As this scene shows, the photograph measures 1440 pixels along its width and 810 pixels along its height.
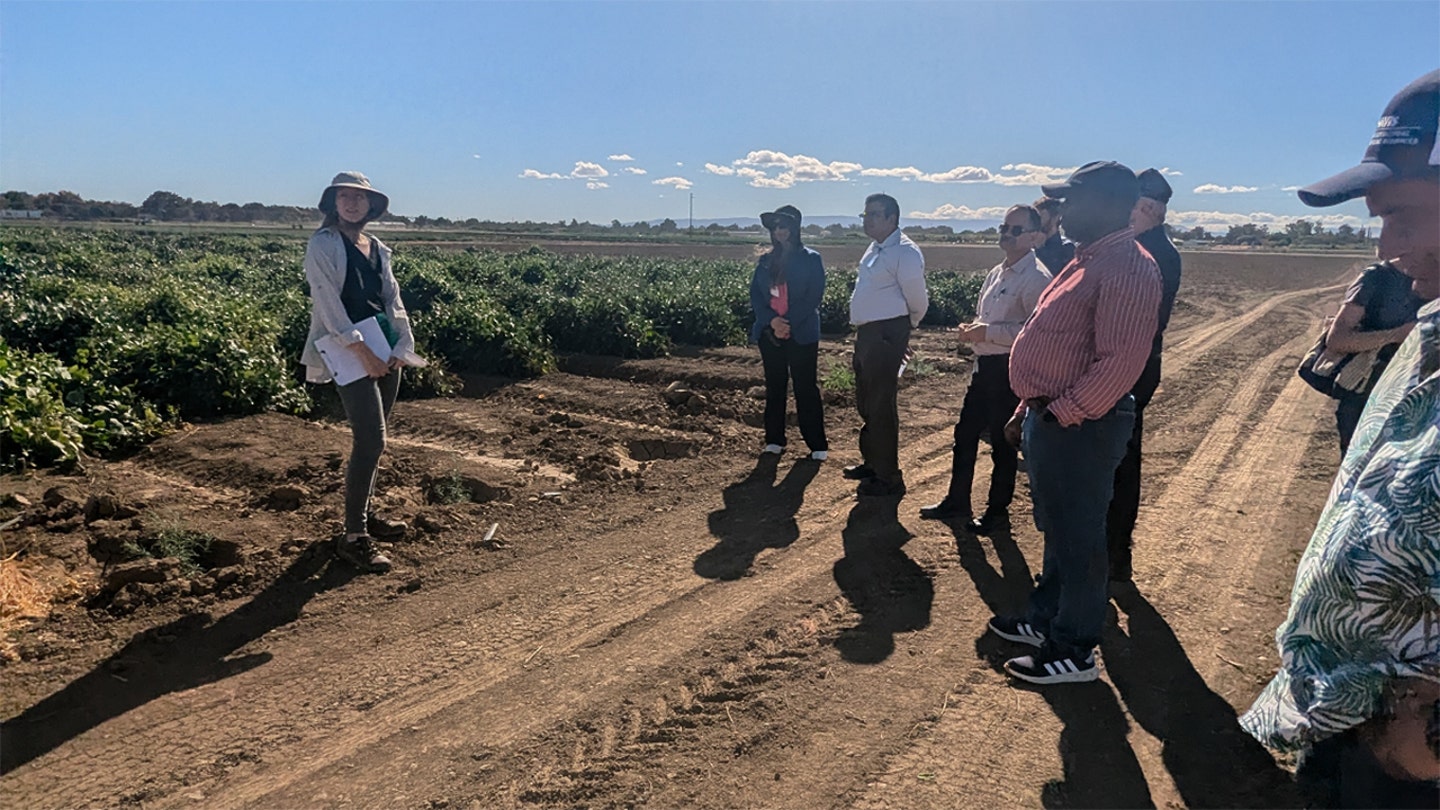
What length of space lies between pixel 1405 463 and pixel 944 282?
62.3 feet

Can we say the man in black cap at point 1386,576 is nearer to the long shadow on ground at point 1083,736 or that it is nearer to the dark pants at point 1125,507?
the long shadow on ground at point 1083,736

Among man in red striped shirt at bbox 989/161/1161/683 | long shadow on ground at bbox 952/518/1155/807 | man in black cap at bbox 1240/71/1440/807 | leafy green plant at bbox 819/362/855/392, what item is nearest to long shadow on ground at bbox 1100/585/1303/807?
long shadow on ground at bbox 952/518/1155/807

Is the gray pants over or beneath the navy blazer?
beneath

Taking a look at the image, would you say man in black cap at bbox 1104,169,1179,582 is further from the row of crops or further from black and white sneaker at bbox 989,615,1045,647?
the row of crops

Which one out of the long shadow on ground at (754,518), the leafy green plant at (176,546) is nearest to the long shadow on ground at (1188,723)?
the long shadow on ground at (754,518)

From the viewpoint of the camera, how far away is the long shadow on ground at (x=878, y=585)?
3631 millimetres

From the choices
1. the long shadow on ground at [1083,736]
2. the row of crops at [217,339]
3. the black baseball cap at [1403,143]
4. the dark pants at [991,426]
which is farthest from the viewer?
the row of crops at [217,339]

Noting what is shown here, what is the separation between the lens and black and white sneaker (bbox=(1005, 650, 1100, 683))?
3244 millimetres

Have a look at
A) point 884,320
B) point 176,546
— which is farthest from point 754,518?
point 176,546

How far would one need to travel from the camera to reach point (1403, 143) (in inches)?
64.0

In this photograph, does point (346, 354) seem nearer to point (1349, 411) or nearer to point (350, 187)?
point (350, 187)

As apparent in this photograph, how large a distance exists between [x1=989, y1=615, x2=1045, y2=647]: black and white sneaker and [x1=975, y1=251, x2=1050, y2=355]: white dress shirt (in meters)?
1.58

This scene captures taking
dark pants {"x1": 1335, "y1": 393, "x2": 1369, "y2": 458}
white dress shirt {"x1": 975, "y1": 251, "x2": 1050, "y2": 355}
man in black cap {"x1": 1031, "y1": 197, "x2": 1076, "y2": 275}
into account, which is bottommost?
dark pants {"x1": 1335, "y1": 393, "x2": 1369, "y2": 458}

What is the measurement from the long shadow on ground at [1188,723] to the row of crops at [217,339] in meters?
6.71
